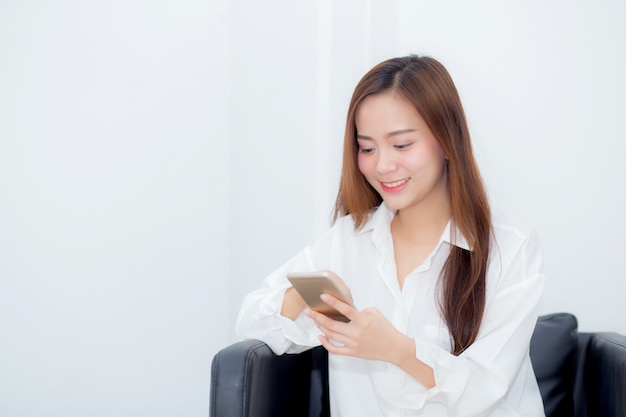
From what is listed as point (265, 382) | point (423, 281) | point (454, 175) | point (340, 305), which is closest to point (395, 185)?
point (454, 175)

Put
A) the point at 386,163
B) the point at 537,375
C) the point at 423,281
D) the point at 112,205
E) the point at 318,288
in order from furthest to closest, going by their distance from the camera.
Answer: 1. the point at 112,205
2. the point at 537,375
3. the point at 423,281
4. the point at 386,163
5. the point at 318,288

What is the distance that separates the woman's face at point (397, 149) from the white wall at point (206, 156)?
2.08 ft

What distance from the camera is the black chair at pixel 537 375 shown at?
5.13 ft

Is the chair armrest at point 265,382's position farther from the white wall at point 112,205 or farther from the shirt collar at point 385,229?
the white wall at point 112,205

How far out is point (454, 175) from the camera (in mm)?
1688

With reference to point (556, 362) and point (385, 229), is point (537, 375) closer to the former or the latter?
point (556, 362)

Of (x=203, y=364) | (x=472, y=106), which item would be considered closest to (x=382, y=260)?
(x=472, y=106)

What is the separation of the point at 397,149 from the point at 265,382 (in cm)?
61

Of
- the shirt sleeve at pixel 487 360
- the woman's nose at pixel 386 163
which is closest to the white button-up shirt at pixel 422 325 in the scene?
the shirt sleeve at pixel 487 360

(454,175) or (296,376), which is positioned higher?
(454,175)

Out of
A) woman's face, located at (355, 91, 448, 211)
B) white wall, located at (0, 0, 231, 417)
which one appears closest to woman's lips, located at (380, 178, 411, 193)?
woman's face, located at (355, 91, 448, 211)

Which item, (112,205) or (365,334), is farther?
(112,205)

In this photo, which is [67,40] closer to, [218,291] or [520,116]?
[218,291]

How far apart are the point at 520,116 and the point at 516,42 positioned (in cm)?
23
